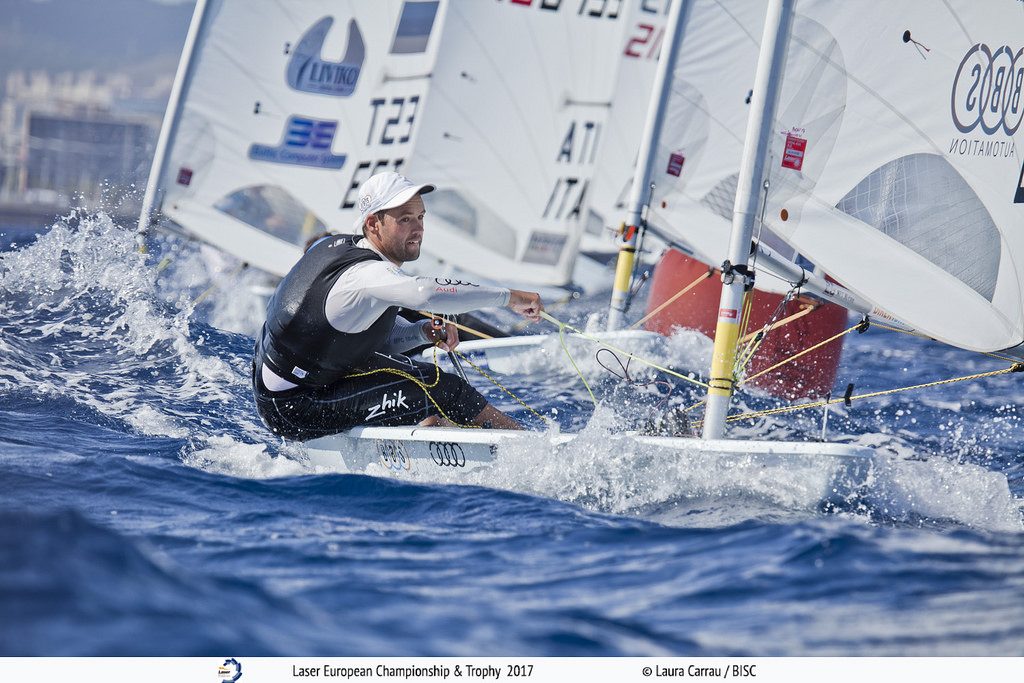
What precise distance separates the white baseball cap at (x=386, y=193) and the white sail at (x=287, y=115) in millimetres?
5018

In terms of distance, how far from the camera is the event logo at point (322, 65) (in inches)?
344

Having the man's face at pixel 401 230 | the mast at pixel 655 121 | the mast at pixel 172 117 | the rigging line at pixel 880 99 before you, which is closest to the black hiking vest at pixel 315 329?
the man's face at pixel 401 230

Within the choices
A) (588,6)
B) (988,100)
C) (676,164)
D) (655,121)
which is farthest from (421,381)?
(588,6)

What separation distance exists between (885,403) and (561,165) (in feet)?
13.0

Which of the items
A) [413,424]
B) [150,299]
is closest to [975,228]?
[413,424]

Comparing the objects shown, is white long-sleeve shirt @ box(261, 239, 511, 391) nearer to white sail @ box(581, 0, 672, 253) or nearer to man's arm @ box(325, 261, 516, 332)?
man's arm @ box(325, 261, 516, 332)

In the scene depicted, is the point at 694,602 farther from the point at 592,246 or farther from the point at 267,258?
the point at 592,246

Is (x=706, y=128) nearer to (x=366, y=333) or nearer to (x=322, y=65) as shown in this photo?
(x=366, y=333)

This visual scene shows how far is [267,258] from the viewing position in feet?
29.7

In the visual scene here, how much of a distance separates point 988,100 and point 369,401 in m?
2.61

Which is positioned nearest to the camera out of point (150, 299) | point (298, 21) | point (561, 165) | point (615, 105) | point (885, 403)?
point (885, 403)

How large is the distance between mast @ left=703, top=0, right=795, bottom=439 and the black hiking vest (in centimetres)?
117

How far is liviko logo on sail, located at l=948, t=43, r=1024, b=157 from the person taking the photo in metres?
4.20
